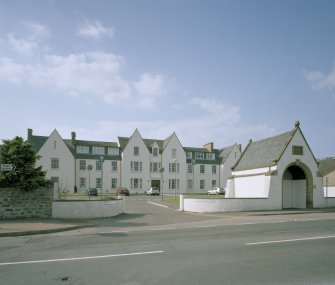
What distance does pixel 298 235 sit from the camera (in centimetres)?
1282

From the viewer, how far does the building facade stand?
187 ft

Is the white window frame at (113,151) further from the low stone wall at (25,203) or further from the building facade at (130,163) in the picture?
the low stone wall at (25,203)

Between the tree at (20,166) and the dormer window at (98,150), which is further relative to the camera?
the dormer window at (98,150)

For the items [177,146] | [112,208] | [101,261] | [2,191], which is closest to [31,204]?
[2,191]

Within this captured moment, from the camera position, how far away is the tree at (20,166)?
1891cm

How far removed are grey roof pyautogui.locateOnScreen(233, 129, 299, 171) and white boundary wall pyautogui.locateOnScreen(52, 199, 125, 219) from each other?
14.7m

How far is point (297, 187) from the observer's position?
100.0ft

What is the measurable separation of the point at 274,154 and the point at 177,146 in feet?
119

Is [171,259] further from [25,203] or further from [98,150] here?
[98,150]

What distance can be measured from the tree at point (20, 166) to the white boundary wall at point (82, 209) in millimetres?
1762

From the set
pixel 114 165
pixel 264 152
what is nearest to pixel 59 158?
pixel 114 165

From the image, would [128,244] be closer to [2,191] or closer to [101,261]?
[101,261]

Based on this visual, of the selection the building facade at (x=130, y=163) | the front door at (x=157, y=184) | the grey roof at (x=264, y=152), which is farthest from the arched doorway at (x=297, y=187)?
the front door at (x=157, y=184)

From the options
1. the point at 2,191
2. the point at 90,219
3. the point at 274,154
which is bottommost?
the point at 90,219
